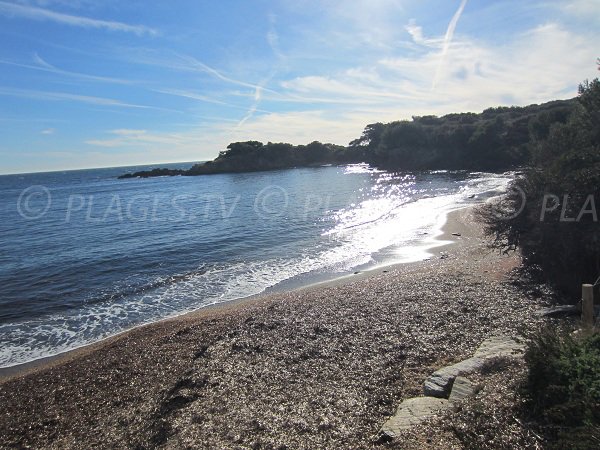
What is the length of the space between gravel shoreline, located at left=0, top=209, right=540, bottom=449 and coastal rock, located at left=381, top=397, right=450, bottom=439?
0.26 metres

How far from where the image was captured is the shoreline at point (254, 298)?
38.2ft

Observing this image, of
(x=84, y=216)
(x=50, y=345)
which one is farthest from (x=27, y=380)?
(x=84, y=216)

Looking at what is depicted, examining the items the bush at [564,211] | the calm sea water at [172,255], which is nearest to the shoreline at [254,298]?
the calm sea water at [172,255]

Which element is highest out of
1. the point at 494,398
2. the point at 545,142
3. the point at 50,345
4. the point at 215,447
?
the point at 545,142

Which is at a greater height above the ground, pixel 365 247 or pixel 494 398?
pixel 494 398

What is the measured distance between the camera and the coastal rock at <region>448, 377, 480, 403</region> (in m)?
6.40

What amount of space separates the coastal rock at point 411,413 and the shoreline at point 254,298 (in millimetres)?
8739

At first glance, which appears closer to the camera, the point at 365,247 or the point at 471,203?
the point at 365,247

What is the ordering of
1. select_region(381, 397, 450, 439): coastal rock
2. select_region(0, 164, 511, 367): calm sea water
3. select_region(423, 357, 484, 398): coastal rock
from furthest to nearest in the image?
select_region(0, 164, 511, 367): calm sea water < select_region(423, 357, 484, 398): coastal rock < select_region(381, 397, 450, 439): coastal rock

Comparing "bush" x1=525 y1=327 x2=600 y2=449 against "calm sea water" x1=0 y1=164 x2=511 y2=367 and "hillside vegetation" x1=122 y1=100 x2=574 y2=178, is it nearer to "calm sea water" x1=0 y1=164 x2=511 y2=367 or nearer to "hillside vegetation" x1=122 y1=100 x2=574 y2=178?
"calm sea water" x1=0 y1=164 x2=511 y2=367

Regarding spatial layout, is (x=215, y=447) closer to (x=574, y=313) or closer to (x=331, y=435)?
(x=331, y=435)

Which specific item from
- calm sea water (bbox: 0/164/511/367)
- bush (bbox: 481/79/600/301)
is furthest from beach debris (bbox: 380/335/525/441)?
calm sea water (bbox: 0/164/511/367)

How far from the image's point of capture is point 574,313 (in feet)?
32.7

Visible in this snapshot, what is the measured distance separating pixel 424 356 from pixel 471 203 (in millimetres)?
28561
